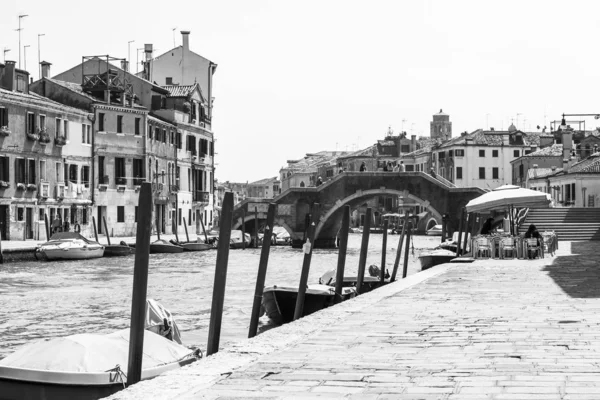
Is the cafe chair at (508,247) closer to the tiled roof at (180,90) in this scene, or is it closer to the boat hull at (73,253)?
the boat hull at (73,253)

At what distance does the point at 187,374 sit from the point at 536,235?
1794 cm

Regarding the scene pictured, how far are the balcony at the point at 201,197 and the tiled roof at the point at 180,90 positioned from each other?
572cm

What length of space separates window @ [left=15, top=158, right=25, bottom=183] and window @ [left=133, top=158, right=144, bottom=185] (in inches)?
388

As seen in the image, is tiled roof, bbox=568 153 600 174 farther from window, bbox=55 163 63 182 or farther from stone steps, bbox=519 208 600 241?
window, bbox=55 163 63 182

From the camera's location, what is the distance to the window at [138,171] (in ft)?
176

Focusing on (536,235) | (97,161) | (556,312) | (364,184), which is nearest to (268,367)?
(556,312)

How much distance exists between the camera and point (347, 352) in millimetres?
8125

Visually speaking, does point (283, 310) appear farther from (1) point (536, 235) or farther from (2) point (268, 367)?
(2) point (268, 367)

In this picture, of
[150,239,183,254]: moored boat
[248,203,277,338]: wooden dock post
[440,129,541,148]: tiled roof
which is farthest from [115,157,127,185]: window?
[440,129,541,148]: tiled roof

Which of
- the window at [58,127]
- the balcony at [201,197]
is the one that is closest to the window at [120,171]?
the window at [58,127]

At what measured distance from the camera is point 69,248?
128 feet

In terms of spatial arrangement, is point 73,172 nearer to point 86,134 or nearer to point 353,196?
point 86,134

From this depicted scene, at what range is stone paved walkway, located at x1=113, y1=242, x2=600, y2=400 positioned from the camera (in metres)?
6.52

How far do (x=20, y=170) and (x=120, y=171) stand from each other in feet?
30.1
